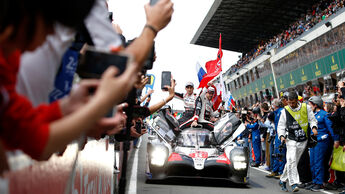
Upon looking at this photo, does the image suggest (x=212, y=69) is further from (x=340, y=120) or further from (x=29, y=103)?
(x=29, y=103)

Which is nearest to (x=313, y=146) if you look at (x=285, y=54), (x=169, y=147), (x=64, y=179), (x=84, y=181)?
(x=169, y=147)

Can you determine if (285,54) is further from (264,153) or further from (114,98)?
(114,98)

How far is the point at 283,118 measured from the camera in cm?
824

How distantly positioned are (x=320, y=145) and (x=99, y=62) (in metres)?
8.20

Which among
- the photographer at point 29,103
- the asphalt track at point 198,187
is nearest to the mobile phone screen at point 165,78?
the photographer at point 29,103

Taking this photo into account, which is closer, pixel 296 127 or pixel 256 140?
pixel 296 127

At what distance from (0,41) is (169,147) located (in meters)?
7.70

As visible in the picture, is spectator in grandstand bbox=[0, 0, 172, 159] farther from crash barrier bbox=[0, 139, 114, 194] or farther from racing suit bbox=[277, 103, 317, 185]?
racing suit bbox=[277, 103, 317, 185]

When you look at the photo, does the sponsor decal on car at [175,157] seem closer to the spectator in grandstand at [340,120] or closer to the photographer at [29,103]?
the spectator in grandstand at [340,120]

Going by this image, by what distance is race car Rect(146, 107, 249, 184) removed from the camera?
8.12 metres

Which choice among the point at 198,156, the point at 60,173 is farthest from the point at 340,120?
the point at 60,173

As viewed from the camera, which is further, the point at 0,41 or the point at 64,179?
the point at 64,179

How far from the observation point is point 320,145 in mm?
8703

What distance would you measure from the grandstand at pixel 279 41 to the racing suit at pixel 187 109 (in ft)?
44.9
